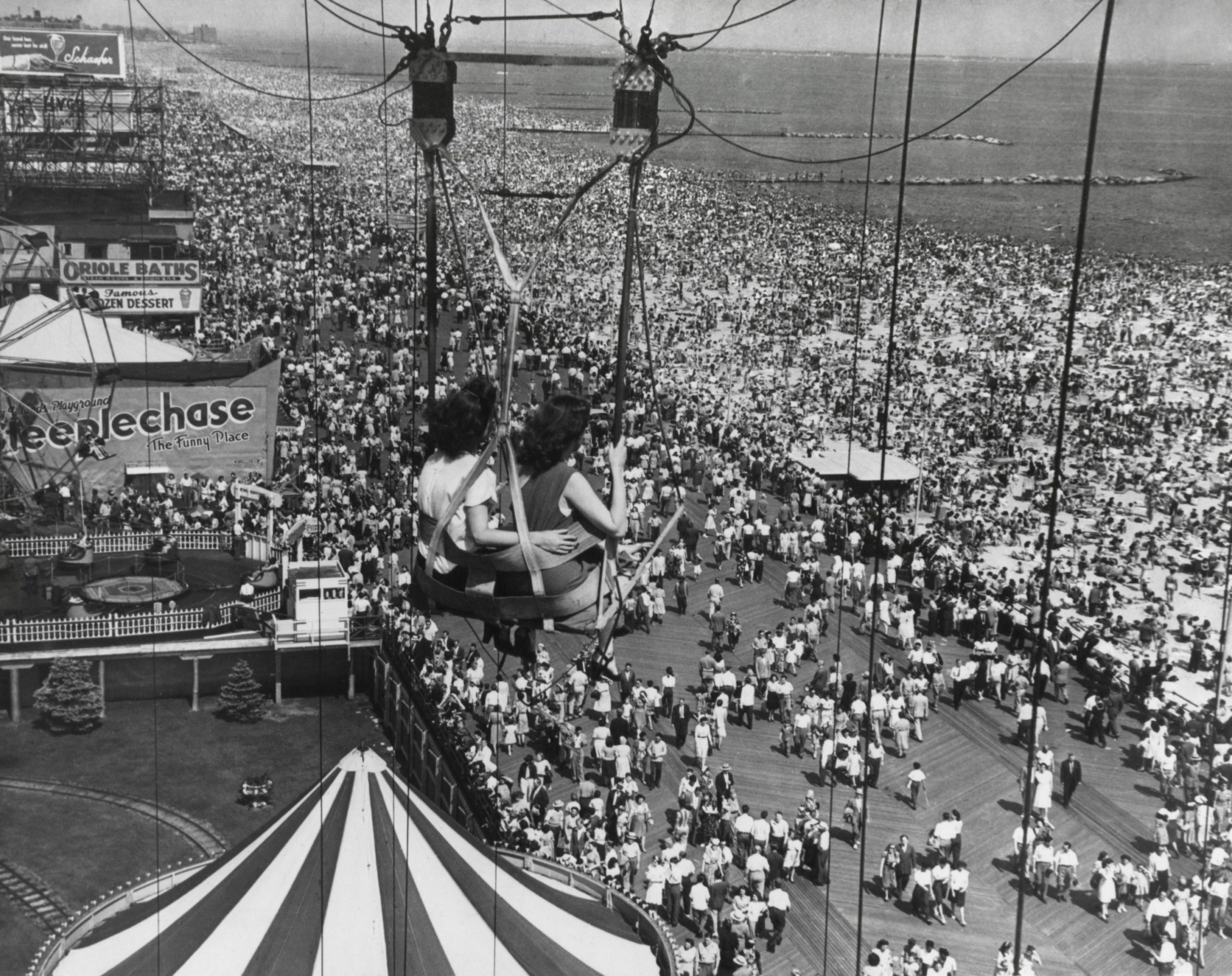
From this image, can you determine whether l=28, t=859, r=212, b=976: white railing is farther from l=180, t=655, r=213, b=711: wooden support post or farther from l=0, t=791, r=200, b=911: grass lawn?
l=180, t=655, r=213, b=711: wooden support post

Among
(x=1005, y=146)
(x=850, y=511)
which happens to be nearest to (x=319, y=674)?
(x=850, y=511)

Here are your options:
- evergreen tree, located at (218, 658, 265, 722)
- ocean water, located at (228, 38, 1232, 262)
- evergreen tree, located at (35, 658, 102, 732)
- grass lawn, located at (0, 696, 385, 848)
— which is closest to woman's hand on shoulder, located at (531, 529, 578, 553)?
grass lawn, located at (0, 696, 385, 848)

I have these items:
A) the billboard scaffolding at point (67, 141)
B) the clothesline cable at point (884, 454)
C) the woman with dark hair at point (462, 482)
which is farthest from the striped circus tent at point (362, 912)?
the billboard scaffolding at point (67, 141)

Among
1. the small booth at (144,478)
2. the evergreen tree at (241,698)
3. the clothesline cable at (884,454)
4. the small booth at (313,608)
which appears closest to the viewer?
the clothesline cable at (884,454)

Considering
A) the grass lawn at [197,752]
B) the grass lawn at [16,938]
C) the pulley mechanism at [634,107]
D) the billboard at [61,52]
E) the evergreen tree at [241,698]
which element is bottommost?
the grass lawn at [16,938]

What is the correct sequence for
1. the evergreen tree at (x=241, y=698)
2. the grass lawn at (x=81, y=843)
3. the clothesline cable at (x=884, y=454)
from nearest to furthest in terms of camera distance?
1. the clothesline cable at (x=884, y=454)
2. the grass lawn at (x=81, y=843)
3. the evergreen tree at (x=241, y=698)

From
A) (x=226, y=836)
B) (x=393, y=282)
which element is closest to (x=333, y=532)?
(x=226, y=836)

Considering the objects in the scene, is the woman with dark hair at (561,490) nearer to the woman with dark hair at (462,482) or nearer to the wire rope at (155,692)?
the woman with dark hair at (462,482)
